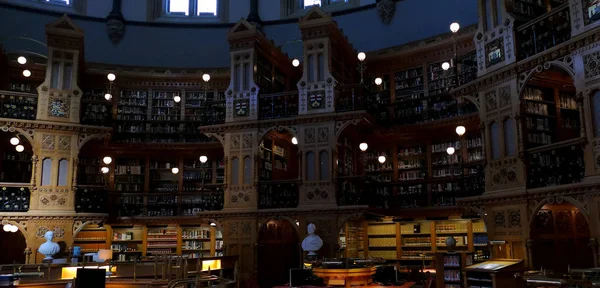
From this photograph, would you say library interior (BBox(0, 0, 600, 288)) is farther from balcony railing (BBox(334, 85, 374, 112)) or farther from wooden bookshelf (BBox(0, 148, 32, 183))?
balcony railing (BBox(334, 85, 374, 112))

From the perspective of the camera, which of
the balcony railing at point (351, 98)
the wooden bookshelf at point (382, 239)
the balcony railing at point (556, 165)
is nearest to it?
the balcony railing at point (556, 165)

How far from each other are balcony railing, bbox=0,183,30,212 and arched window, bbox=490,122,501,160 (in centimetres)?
1145

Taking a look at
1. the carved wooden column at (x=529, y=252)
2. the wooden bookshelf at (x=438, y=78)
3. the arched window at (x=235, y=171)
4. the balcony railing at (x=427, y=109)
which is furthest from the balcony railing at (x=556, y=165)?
the arched window at (x=235, y=171)

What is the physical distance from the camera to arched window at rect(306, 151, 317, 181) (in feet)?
47.7

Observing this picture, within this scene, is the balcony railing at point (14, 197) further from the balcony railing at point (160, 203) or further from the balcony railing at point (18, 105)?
the balcony railing at point (160, 203)

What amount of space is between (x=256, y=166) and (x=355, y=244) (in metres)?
3.78

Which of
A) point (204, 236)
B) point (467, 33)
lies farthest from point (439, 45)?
point (204, 236)

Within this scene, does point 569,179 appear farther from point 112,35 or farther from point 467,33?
point 112,35

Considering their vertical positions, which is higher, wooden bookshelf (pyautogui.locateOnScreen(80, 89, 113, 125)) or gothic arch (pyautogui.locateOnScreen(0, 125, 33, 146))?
wooden bookshelf (pyautogui.locateOnScreen(80, 89, 113, 125))

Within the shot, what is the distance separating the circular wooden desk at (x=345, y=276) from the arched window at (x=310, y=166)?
381 centimetres

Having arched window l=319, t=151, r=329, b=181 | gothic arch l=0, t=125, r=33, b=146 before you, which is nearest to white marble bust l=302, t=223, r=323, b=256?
arched window l=319, t=151, r=329, b=181

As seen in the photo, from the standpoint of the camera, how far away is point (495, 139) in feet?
38.2

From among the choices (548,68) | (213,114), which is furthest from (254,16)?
(548,68)

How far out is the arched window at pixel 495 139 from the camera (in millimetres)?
11547
